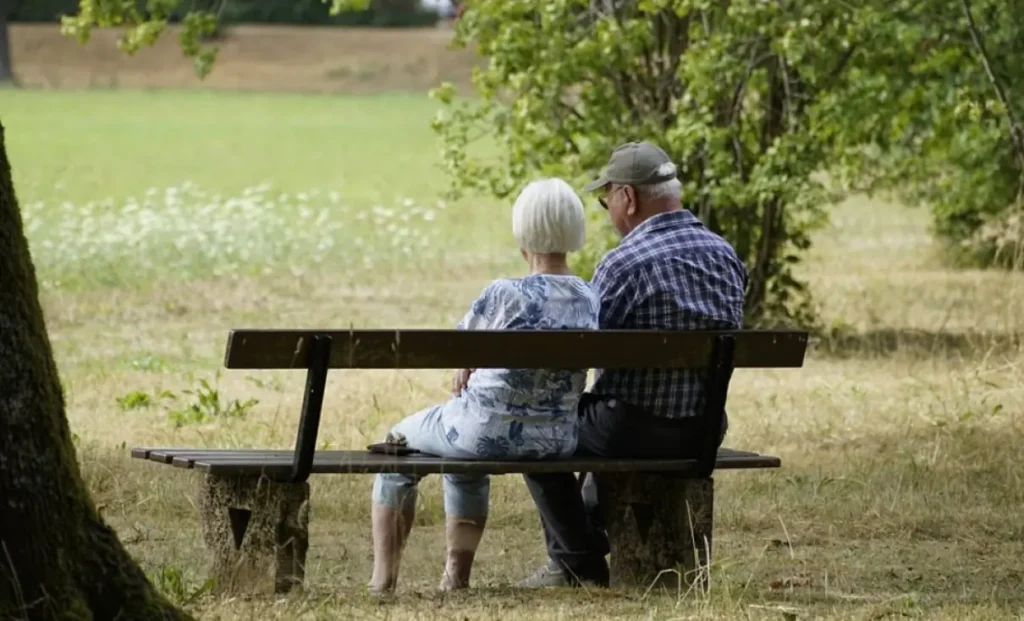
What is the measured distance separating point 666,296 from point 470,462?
0.88 meters

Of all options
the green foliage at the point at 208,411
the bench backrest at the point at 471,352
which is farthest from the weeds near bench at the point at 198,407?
the bench backrest at the point at 471,352

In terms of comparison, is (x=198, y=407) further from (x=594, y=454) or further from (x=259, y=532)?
(x=259, y=532)

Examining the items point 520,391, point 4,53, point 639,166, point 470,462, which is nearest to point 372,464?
point 470,462

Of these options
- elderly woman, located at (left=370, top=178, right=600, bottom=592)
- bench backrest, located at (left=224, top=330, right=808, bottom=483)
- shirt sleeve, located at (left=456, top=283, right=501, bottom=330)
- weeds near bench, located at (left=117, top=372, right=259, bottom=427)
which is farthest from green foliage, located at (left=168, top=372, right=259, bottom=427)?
bench backrest, located at (left=224, top=330, right=808, bottom=483)

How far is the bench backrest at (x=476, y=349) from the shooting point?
18.5 ft

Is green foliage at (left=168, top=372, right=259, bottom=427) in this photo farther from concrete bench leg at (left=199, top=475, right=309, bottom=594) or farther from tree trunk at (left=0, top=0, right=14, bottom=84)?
tree trunk at (left=0, top=0, right=14, bottom=84)

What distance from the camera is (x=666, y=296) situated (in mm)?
6355

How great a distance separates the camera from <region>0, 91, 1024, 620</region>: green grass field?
6.41 meters

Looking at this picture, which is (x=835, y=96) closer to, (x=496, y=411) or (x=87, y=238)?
(x=496, y=411)

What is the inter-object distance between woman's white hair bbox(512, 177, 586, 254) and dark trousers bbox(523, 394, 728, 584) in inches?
22.1

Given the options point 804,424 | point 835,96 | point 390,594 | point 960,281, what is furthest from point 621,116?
point 390,594

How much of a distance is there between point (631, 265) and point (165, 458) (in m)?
1.56

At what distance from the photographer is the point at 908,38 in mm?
11812

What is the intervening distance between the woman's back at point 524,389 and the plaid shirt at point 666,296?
178 mm
